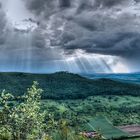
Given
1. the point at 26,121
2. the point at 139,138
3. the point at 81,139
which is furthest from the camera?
the point at 139,138

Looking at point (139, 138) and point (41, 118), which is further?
point (139, 138)

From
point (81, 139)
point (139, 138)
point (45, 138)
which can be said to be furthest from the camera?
point (139, 138)

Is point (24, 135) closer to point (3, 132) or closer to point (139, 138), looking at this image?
point (3, 132)

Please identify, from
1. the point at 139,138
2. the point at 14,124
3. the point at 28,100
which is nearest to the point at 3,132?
the point at 14,124

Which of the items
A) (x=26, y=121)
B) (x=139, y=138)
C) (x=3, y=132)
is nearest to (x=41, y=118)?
(x=26, y=121)

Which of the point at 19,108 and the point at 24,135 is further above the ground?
the point at 19,108

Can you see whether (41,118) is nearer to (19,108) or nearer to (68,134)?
(19,108)

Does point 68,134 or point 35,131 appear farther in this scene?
point 68,134

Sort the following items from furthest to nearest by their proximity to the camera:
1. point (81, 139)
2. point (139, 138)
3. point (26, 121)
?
point (139, 138) → point (81, 139) → point (26, 121)

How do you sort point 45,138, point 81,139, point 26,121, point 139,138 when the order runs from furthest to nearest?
point 139,138, point 81,139, point 26,121, point 45,138
